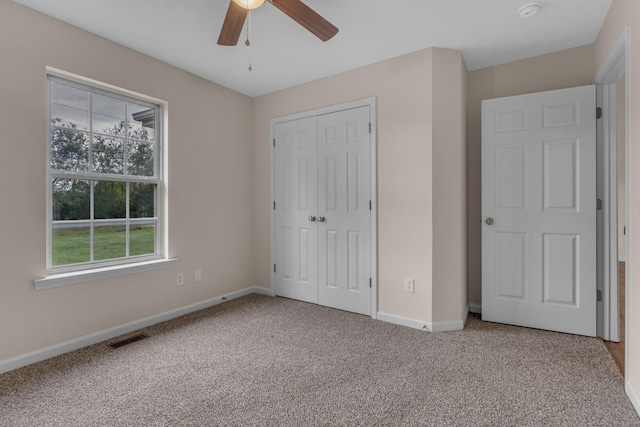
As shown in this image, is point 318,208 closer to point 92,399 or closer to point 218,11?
point 218,11

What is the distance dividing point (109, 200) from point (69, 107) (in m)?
0.77

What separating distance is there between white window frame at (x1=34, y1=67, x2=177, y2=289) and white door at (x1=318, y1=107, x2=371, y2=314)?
1.56 m

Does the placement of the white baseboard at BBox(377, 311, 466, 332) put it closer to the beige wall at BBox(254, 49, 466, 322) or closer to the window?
the beige wall at BBox(254, 49, 466, 322)

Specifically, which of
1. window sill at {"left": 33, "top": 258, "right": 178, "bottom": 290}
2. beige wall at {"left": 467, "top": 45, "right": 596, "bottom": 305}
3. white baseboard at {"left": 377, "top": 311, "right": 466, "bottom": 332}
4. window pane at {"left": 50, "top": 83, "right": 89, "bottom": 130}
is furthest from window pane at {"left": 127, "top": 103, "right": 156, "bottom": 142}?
beige wall at {"left": 467, "top": 45, "right": 596, "bottom": 305}

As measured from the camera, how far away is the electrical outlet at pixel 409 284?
2.88 m

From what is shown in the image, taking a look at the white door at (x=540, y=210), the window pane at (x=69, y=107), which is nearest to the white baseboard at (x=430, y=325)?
the white door at (x=540, y=210)

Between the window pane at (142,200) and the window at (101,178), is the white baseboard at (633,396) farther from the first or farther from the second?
the window pane at (142,200)

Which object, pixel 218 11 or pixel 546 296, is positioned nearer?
pixel 218 11

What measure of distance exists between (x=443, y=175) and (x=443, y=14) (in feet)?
3.97

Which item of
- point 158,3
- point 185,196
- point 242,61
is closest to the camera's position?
point 158,3

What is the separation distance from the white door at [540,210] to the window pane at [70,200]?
3.41 m

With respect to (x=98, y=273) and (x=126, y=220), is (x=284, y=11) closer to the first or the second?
(x=126, y=220)

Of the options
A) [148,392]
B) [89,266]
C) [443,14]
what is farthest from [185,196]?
[443,14]

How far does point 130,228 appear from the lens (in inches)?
113
